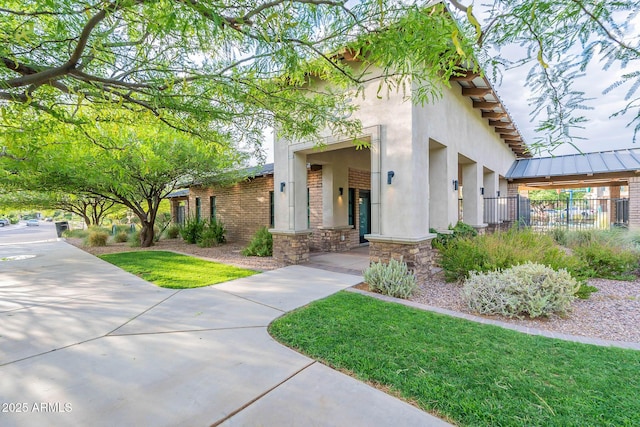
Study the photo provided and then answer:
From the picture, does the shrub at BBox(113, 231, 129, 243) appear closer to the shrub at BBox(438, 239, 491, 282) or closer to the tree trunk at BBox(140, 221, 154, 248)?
the tree trunk at BBox(140, 221, 154, 248)

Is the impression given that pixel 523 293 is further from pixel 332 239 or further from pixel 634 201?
pixel 634 201

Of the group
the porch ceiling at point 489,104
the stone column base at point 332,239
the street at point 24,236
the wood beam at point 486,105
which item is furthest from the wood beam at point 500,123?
the street at point 24,236

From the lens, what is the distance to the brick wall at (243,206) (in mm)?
13273

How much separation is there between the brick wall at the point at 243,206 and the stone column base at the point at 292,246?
14.6 ft

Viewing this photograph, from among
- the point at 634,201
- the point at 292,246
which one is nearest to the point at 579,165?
the point at 634,201

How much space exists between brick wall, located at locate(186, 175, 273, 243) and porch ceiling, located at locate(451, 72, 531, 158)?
826 centimetres

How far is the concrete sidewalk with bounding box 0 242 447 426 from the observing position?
2244 millimetres

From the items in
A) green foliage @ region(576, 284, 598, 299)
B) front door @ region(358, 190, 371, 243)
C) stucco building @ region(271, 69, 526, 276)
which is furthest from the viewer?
front door @ region(358, 190, 371, 243)

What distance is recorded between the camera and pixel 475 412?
223 cm

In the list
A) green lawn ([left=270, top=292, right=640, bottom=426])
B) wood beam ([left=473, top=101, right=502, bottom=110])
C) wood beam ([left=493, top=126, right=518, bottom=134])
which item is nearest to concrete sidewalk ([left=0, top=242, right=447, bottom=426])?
green lawn ([left=270, top=292, right=640, bottom=426])

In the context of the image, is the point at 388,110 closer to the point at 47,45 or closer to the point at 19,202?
the point at 47,45

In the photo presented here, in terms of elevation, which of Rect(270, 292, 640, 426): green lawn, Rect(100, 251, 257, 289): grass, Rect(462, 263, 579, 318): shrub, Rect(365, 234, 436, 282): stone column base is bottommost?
Rect(270, 292, 640, 426): green lawn

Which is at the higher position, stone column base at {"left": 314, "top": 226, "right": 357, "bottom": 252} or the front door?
the front door

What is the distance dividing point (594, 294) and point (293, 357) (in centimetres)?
622
